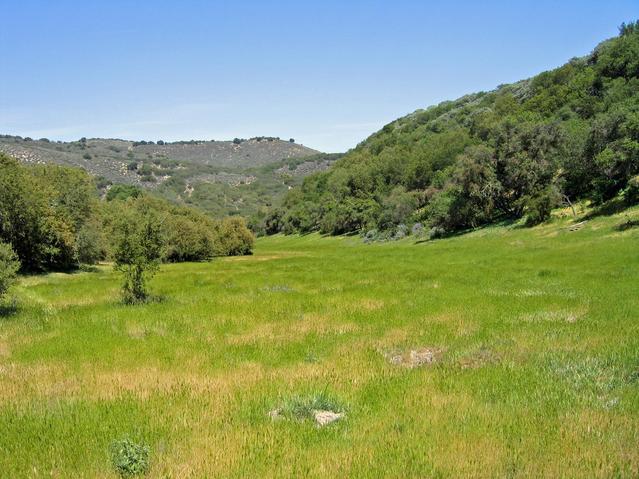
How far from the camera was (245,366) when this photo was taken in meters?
12.7

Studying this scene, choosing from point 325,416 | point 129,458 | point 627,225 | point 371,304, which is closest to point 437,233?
point 627,225

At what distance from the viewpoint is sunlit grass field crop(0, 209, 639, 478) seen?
696 cm

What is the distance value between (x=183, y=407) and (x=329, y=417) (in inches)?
117

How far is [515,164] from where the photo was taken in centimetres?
7306

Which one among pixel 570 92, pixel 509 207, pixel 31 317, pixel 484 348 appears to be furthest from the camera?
pixel 570 92

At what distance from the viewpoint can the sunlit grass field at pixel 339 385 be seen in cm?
696

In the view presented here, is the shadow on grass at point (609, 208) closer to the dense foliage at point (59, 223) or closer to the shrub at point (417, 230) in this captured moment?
the shrub at point (417, 230)

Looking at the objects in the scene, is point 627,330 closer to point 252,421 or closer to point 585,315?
point 585,315

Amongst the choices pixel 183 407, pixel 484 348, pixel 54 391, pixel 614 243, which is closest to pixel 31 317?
pixel 54 391

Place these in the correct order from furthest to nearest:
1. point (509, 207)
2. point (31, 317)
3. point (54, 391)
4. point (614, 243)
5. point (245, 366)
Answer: point (509, 207) < point (614, 243) < point (31, 317) < point (245, 366) < point (54, 391)

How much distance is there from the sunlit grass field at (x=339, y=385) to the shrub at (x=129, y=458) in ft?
0.81

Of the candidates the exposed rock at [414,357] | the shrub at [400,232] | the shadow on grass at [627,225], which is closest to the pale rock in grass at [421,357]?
the exposed rock at [414,357]

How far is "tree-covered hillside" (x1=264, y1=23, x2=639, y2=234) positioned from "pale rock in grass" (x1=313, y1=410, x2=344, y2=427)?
5554 cm

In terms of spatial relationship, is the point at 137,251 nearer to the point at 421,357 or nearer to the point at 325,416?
the point at 421,357
